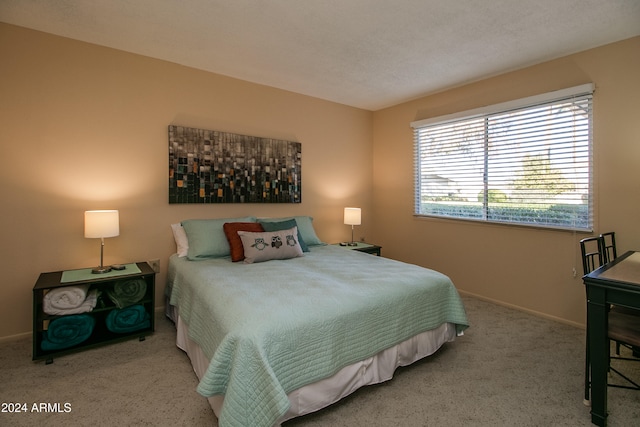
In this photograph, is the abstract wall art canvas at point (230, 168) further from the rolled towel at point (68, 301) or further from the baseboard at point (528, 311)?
the baseboard at point (528, 311)

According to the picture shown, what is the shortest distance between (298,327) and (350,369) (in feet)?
1.55

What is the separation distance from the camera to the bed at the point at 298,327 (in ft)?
4.67

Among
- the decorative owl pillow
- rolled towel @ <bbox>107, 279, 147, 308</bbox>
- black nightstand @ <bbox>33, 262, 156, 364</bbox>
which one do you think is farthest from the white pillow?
the decorative owl pillow

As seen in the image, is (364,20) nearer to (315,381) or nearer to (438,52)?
(438,52)

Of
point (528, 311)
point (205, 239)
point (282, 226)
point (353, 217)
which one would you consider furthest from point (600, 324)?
point (205, 239)

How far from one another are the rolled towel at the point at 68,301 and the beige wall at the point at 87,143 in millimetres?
518

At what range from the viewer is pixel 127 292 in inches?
101

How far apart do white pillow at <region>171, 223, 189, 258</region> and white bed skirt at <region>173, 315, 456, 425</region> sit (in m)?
0.75

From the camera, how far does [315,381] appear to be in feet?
5.35

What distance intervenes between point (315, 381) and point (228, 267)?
50.5 inches

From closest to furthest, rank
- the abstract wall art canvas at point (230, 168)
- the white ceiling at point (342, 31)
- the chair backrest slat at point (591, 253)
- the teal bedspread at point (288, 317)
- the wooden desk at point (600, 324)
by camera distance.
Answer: the teal bedspread at point (288, 317), the wooden desk at point (600, 324), the chair backrest slat at point (591, 253), the white ceiling at point (342, 31), the abstract wall art canvas at point (230, 168)

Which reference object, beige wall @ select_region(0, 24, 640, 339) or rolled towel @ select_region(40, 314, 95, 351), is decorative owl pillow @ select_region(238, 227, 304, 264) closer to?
beige wall @ select_region(0, 24, 640, 339)

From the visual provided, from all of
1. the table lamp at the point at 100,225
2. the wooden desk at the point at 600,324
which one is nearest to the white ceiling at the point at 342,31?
the table lamp at the point at 100,225

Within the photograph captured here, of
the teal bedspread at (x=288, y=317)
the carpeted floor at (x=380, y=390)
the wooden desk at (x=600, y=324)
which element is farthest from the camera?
the carpeted floor at (x=380, y=390)
